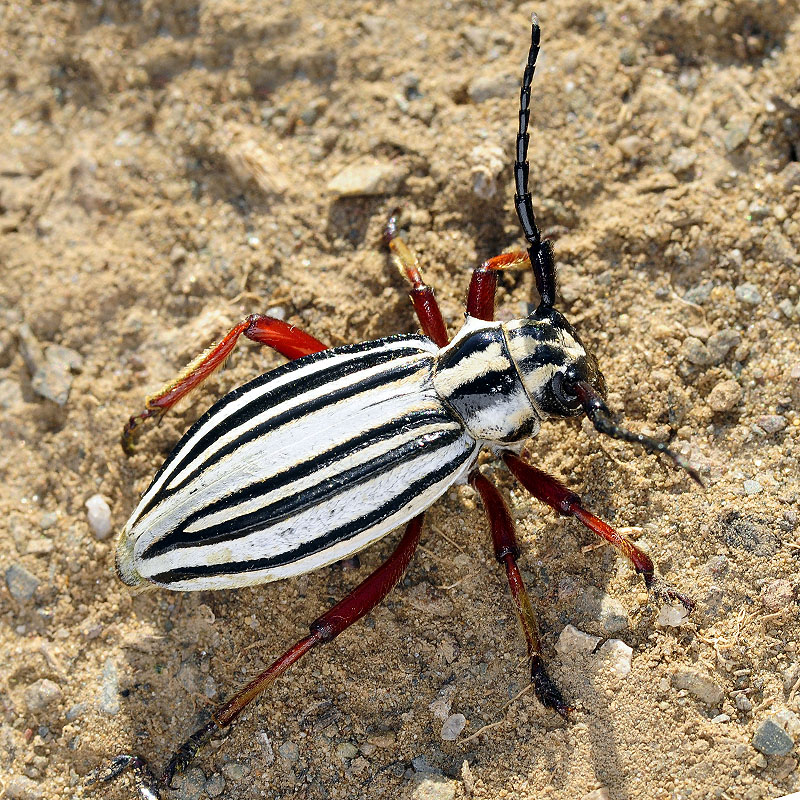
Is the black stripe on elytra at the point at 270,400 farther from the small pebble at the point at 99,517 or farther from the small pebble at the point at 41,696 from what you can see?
the small pebble at the point at 41,696

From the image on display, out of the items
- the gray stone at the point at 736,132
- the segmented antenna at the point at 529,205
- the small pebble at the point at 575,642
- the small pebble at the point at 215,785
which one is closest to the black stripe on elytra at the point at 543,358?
the segmented antenna at the point at 529,205

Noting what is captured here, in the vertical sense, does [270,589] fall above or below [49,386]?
below

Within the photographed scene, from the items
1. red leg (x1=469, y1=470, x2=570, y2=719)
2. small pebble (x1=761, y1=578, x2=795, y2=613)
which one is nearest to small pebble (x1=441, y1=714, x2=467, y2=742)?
red leg (x1=469, y1=470, x2=570, y2=719)

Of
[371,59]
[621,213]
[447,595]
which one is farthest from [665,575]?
[371,59]

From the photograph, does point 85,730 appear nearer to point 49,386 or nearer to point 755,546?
point 49,386

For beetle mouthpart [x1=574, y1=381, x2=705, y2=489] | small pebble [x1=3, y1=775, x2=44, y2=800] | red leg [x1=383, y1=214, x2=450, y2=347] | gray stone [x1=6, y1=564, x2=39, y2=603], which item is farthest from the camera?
gray stone [x1=6, y1=564, x2=39, y2=603]

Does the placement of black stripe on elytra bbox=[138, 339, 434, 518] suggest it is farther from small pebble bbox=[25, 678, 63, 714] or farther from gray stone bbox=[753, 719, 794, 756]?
gray stone bbox=[753, 719, 794, 756]

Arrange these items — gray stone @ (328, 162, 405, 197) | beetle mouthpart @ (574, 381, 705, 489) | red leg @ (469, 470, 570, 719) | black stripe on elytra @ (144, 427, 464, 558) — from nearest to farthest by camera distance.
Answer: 1. beetle mouthpart @ (574, 381, 705, 489)
2. black stripe on elytra @ (144, 427, 464, 558)
3. red leg @ (469, 470, 570, 719)
4. gray stone @ (328, 162, 405, 197)

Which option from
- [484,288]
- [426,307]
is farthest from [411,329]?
[484,288]
